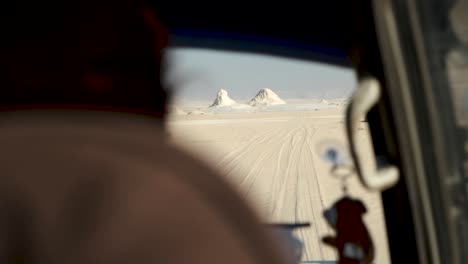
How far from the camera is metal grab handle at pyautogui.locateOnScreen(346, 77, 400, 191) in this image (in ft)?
3.52

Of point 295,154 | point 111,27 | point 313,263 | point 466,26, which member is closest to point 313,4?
point 466,26

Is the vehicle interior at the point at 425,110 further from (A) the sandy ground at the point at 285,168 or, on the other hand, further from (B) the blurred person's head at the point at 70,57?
(B) the blurred person's head at the point at 70,57

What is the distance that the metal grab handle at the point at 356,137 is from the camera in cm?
107

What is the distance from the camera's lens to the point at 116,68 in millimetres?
668

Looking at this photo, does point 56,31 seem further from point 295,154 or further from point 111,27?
point 295,154

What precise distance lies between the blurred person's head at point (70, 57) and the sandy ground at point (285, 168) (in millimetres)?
90

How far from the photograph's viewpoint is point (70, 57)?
656 mm

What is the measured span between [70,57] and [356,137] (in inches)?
23.2

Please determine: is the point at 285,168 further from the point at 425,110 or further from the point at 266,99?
the point at 266,99

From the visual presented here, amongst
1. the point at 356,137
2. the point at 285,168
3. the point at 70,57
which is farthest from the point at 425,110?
the point at 285,168

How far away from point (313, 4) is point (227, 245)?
4.82 ft

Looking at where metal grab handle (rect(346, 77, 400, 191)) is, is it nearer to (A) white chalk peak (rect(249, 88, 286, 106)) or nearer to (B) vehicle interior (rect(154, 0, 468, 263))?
(B) vehicle interior (rect(154, 0, 468, 263))

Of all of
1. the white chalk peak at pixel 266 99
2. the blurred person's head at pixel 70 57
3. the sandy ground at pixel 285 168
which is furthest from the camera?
the white chalk peak at pixel 266 99

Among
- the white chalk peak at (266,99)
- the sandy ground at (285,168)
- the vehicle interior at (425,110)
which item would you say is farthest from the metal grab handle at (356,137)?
the white chalk peak at (266,99)
